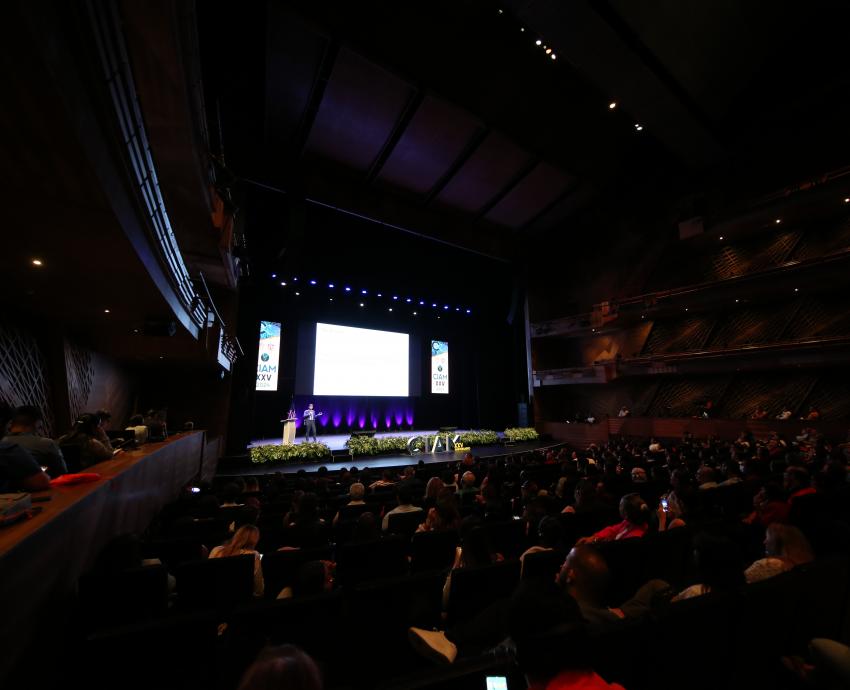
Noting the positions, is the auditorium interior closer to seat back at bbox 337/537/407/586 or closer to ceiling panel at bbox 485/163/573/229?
seat back at bbox 337/537/407/586

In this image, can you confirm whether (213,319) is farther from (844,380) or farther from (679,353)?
(844,380)

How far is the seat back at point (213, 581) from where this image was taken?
2.31 m

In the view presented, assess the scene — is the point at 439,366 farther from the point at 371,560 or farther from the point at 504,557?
the point at 371,560

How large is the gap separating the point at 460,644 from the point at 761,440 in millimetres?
13634

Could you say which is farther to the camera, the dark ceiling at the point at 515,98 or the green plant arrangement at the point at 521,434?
the green plant arrangement at the point at 521,434

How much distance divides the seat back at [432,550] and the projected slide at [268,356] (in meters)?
13.4

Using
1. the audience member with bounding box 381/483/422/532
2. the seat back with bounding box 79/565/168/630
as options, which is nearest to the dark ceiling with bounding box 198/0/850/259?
the audience member with bounding box 381/483/422/532

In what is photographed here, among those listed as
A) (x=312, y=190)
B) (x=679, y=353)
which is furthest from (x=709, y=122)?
(x=312, y=190)

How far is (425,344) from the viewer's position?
19.7 m

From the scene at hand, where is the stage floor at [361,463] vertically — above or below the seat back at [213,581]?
below

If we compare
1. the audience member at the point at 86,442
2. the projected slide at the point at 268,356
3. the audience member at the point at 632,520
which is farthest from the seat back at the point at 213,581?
the projected slide at the point at 268,356

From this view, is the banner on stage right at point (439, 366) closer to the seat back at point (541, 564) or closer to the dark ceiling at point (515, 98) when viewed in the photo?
the dark ceiling at point (515, 98)

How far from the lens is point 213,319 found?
30.6ft

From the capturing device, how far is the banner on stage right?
19891 mm
